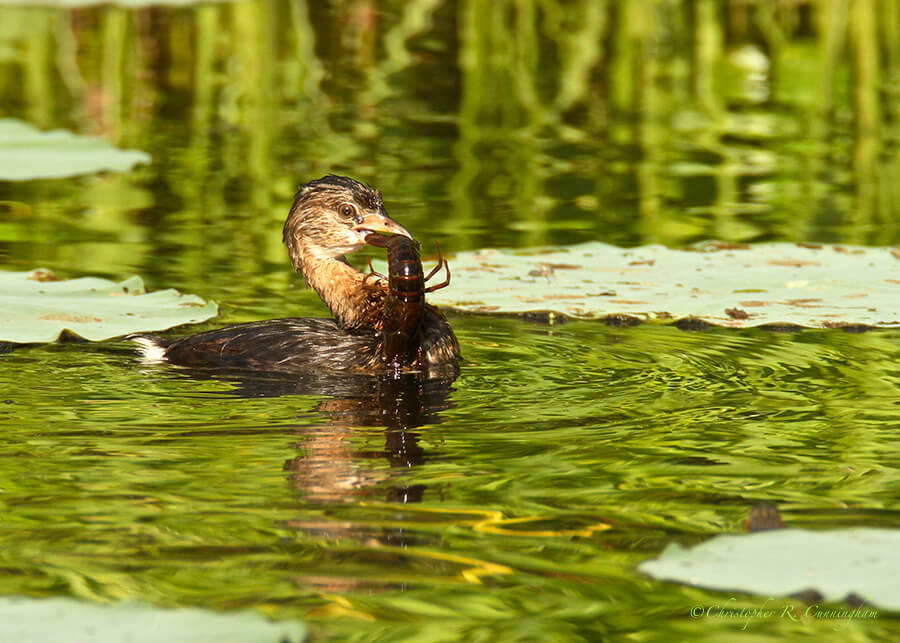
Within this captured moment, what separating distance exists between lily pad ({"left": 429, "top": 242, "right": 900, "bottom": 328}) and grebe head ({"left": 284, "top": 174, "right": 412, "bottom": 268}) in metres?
0.53

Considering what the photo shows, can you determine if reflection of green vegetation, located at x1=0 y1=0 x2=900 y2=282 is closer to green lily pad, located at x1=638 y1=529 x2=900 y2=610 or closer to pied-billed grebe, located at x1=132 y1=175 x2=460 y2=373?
pied-billed grebe, located at x1=132 y1=175 x2=460 y2=373

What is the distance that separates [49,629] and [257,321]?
3819mm

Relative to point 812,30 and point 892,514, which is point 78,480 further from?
point 812,30

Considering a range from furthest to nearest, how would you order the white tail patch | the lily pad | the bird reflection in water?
the lily pad < the white tail patch < the bird reflection in water

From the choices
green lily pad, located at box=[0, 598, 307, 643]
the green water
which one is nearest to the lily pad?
the green water

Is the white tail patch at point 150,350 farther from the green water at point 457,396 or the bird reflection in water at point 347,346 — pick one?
the green water at point 457,396

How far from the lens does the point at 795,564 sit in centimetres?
374

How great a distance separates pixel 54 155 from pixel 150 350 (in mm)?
4491

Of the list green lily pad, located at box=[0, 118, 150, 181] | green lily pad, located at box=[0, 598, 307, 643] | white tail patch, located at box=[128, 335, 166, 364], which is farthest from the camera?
green lily pad, located at box=[0, 118, 150, 181]

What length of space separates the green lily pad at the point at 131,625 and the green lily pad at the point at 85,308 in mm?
3015

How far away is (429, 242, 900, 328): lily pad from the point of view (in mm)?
7043

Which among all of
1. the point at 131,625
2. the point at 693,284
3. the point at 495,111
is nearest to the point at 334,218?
the point at 693,284

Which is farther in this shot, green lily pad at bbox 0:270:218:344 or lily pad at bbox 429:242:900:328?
lily pad at bbox 429:242:900:328

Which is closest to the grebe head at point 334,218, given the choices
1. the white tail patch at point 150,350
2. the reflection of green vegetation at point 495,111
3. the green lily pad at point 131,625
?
the white tail patch at point 150,350
